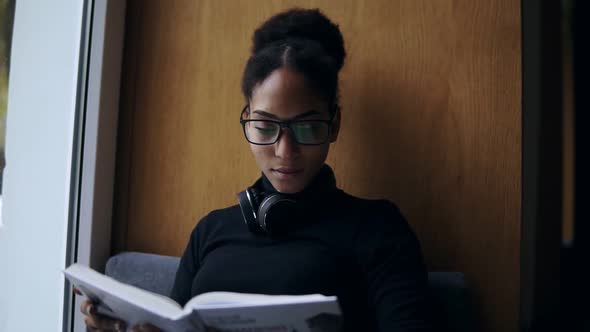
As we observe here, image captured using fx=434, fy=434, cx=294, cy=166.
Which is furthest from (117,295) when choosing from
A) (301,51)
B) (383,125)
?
(383,125)

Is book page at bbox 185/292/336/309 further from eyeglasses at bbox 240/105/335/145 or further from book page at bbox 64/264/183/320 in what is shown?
eyeglasses at bbox 240/105/335/145

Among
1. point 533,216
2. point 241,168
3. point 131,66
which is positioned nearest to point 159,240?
point 241,168

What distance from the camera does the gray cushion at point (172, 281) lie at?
0.90 meters

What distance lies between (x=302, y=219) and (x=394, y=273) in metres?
0.24

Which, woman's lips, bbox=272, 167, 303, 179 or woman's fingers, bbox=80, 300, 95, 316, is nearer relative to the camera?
woman's fingers, bbox=80, 300, 95, 316

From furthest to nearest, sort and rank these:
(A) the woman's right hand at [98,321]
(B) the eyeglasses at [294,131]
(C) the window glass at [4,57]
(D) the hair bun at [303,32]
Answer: (C) the window glass at [4,57]
(D) the hair bun at [303,32]
(B) the eyeglasses at [294,131]
(A) the woman's right hand at [98,321]

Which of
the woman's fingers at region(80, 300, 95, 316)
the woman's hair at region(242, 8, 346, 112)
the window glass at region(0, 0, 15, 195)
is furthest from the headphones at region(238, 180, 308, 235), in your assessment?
the window glass at region(0, 0, 15, 195)

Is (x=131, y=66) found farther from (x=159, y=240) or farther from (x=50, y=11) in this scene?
(x=159, y=240)

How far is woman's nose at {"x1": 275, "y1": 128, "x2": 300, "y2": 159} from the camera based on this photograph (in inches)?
36.0

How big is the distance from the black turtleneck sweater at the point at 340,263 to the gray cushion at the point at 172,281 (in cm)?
9

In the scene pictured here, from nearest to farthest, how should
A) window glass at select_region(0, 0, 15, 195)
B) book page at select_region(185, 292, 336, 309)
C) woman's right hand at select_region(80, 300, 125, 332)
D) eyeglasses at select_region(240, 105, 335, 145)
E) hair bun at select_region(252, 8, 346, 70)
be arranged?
book page at select_region(185, 292, 336, 309), woman's right hand at select_region(80, 300, 125, 332), eyeglasses at select_region(240, 105, 335, 145), hair bun at select_region(252, 8, 346, 70), window glass at select_region(0, 0, 15, 195)

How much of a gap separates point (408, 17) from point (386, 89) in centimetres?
19

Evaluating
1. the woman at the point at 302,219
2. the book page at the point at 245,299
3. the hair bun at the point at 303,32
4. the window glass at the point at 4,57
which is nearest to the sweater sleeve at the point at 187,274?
the woman at the point at 302,219

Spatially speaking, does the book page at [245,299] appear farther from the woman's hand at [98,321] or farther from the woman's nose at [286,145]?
the woman's nose at [286,145]
